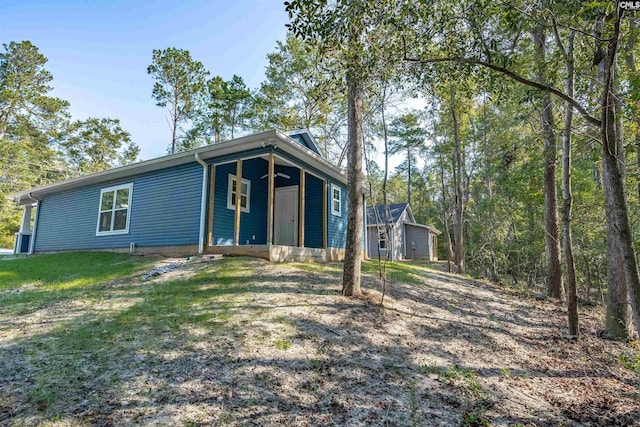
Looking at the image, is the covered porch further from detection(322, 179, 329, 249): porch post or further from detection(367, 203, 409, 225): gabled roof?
detection(367, 203, 409, 225): gabled roof

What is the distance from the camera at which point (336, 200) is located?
11.9 metres

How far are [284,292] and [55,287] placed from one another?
4384mm

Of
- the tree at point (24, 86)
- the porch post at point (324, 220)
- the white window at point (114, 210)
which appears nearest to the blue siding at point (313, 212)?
the porch post at point (324, 220)

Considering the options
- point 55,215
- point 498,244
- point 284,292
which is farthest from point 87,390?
point 498,244

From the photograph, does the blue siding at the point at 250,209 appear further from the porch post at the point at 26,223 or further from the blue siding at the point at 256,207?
the porch post at the point at 26,223

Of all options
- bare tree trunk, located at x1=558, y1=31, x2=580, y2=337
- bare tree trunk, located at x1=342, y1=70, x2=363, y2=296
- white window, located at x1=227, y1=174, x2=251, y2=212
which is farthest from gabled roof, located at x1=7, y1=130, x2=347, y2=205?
bare tree trunk, located at x1=558, y1=31, x2=580, y2=337

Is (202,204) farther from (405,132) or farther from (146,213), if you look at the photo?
(405,132)

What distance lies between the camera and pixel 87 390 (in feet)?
8.69

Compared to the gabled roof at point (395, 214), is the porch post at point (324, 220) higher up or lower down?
lower down

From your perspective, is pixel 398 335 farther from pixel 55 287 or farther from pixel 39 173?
pixel 39 173

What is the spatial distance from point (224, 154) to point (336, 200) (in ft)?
15.2

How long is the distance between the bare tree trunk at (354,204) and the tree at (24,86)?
27271mm

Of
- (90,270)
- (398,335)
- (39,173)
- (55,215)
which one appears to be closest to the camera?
(398,335)

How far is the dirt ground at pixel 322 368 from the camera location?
2541mm
